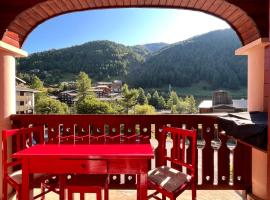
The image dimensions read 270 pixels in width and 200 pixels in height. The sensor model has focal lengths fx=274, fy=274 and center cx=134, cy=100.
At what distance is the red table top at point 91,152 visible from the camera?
240cm

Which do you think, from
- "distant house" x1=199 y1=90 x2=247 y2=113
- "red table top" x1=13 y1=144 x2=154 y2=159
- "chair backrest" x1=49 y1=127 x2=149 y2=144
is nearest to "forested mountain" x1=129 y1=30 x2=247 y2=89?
"distant house" x1=199 y1=90 x2=247 y2=113

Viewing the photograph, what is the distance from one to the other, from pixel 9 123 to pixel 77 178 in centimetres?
153

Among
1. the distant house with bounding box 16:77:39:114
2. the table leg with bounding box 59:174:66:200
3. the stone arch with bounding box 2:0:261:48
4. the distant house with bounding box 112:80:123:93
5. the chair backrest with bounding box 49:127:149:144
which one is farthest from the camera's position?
the distant house with bounding box 112:80:123:93

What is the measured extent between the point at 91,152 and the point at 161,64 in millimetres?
79005

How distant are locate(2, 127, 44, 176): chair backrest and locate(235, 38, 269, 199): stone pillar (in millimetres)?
2693

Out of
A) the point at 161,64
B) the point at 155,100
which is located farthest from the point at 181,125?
the point at 161,64

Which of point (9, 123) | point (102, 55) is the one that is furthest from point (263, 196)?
point (102, 55)

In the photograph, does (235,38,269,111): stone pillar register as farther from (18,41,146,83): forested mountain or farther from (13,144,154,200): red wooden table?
(18,41,146,83): forested mountain

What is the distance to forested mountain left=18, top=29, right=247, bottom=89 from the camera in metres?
69.3

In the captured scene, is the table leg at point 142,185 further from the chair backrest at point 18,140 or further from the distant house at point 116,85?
the distant house at point 116,85

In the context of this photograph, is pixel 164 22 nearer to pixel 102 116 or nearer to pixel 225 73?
pixel 225 73

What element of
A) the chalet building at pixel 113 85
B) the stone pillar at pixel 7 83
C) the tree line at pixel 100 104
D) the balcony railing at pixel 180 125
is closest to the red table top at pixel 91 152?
the balcony railing at pixel 180 125

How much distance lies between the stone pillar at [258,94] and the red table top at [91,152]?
5.06ft

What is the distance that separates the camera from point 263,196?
3.37 m
